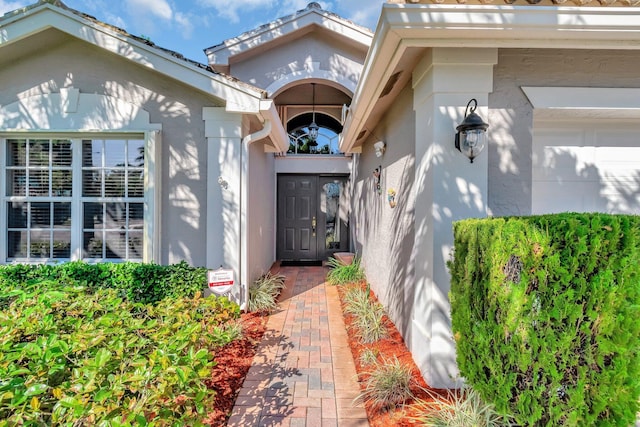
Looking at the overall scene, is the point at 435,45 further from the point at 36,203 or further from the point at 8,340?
the point at 36,203

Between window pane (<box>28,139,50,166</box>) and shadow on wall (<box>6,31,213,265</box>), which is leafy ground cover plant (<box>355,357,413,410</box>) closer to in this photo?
shadow on wall (<box>6,31,213,265</box>)

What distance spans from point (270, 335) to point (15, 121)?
488 centimetres

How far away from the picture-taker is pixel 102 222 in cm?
476

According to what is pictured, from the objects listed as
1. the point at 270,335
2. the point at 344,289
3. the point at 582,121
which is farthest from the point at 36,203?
the point at 582,121

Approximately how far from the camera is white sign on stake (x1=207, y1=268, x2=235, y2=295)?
169 inches

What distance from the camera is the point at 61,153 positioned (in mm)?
4715

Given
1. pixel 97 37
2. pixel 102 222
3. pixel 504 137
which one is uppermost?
pixel 97 37

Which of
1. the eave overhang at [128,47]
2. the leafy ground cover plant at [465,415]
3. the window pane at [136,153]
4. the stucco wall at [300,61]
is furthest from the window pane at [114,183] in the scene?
the stucco wall at [300,61]

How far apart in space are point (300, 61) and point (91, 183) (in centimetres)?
637

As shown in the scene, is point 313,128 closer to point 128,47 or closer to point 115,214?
point 128,47

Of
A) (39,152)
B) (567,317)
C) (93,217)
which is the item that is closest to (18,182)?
(39,152)

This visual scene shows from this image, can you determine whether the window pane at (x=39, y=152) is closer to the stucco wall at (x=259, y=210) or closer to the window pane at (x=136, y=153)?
the window pane at (x=136, y=153)

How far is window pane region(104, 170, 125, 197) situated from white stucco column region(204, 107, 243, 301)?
132 cm

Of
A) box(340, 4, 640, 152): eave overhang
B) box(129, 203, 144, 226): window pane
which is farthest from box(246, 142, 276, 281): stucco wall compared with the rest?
box(340, 4, 640, 152): eave overhang
